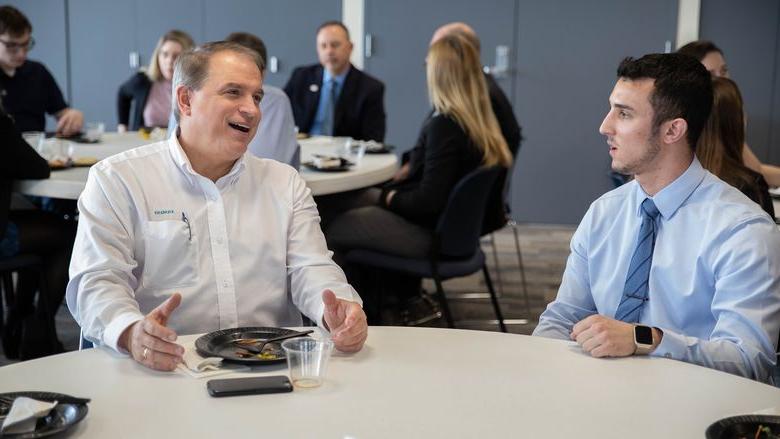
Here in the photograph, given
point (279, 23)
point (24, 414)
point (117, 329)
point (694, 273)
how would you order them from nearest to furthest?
point (24, 414), point (117, 329), point (694, 273), point (279, 23)

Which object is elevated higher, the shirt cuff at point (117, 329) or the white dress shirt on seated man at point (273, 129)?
→ the white dress shirt on seated man at point (273, 129)

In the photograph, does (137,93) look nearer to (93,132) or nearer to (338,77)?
(93,132)

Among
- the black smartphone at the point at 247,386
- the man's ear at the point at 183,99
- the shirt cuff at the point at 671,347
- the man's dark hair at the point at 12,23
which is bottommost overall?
the shirt cuff at the point at 671,347

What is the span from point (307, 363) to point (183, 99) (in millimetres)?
958

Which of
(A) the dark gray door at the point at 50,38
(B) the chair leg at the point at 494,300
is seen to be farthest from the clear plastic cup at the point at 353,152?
(A) the dark gray door at the point at 50,38

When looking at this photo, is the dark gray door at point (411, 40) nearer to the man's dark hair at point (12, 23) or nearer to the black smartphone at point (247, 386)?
the man's dark hair at point (12, 23)

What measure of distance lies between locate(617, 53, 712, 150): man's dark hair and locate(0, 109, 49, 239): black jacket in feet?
7.83

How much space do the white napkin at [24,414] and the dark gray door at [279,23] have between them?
20.7 feet

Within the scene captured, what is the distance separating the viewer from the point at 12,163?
3.53 meters

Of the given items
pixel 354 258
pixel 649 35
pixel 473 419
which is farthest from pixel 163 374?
pixel 649 35

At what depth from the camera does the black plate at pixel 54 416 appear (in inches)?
52.2

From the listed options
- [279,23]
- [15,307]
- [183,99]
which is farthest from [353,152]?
[279,23]

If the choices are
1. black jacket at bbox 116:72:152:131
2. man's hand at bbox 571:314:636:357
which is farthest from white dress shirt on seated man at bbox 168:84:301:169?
black jacket at bbox 116:72:152:131

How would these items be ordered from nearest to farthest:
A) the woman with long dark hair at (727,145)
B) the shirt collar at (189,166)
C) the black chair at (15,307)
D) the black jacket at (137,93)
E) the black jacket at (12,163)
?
1. the shirt collar at (189,166)
2. the woman with long dark hair at (727,145)
3. the black jacket at (12,163)
4. the black chair at (15,307)
5. the black jacket at (137,93)
